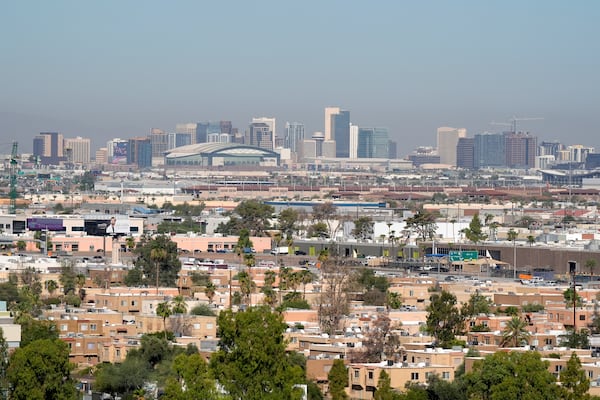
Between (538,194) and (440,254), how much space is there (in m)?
91.9

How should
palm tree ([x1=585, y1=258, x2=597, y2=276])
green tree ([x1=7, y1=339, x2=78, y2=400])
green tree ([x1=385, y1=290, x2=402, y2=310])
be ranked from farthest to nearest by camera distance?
1. palm tree ([x1=585, y1=258, x2=597, y2=276])
2. green tree ([x1=385, y1=290, x2=402, y2=310])
3. green tree ([x1=7, y1=339, x2=78, y2=400])

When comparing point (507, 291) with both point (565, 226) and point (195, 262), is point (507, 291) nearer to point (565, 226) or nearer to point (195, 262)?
point (195, 262)

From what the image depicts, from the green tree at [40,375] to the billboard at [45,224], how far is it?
65368 millimetres

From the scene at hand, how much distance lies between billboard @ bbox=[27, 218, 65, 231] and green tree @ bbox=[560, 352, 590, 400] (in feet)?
217

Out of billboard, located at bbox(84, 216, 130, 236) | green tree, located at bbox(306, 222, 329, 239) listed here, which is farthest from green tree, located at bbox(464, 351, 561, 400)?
green tree, located at bbox(306, 222, 329, 239)

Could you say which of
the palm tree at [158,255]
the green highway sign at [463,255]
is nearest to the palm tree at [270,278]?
the palm tree at [158,255]

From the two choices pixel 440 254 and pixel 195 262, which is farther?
pixel 440 254

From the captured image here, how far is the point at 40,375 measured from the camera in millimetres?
32062

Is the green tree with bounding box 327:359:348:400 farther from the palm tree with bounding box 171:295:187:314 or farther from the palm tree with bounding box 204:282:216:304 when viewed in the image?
the palm tree with bounding box 204:282:216:304

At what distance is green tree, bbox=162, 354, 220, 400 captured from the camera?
28.9 metres

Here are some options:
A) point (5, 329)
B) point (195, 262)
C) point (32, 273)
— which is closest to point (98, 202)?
point (195, 262)

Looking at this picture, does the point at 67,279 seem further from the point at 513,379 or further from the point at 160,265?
the point at 513,379

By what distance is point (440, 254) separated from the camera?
283ft

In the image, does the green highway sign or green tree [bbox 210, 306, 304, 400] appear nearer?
green tree [bbox 210, 306, 304, 400]
